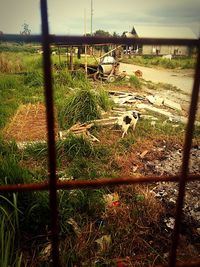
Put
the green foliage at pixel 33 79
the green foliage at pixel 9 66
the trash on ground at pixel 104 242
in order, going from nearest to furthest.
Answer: the trash on ground at pixel 104 242, the green foliage at pixel 33 79, the green foliage at pixel 9 66

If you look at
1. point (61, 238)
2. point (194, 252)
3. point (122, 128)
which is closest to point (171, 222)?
point (194, 252)

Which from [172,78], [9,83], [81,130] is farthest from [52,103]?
[172,78]

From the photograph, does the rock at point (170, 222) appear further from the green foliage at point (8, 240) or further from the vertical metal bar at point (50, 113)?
the vertical metal bar at point (50, 113)

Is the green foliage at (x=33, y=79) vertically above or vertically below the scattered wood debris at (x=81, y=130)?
above

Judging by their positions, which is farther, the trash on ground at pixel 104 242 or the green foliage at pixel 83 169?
the green foliage at pixel 83 169

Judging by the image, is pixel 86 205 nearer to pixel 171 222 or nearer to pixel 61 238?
pixel 61 238

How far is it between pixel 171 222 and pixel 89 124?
12.4ft

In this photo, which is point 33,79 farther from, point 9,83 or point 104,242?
point 104,242

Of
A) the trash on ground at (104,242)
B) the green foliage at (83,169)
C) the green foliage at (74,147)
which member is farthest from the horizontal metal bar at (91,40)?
the green foliage at (74,147)

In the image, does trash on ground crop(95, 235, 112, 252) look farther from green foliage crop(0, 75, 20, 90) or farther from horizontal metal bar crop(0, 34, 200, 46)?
green foliage crop(0, 75, 20, 90)

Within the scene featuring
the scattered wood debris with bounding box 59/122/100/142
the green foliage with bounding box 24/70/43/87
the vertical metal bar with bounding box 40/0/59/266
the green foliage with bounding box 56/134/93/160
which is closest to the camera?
the vertical metal bar with bounding box 40/0/59/266

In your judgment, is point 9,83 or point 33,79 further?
point 33,79

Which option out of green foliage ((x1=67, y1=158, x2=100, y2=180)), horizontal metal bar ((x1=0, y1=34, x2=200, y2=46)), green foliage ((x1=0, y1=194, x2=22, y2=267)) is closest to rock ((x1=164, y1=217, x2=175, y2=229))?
green foliage ((x1=67, y1=158, x2=100, y2=180))

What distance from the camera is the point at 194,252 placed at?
9.53ft
